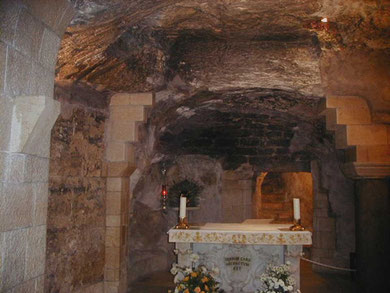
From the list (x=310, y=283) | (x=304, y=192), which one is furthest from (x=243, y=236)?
(x=304, y=192)

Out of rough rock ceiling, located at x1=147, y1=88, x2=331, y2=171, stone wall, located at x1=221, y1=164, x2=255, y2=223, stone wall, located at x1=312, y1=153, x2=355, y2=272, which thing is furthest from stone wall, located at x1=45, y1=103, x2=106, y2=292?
stone wall, located at x1=312, y1=153, x2=355, y2=272

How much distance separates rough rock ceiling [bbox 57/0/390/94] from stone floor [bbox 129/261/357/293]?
3309 millimetres

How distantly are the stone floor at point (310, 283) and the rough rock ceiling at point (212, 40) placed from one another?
3.31m

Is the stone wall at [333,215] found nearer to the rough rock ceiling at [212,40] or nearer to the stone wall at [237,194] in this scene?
the stone wall at [237,194]

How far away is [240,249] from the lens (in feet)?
15.7

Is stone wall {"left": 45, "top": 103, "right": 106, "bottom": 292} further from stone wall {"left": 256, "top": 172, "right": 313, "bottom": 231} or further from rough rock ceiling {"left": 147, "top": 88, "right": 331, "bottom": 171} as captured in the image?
stone wall {"left": 256, "top": 172, "right": 313, "bottom": 231}

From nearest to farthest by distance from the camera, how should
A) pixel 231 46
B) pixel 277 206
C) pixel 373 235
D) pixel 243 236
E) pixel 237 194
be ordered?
pixel 243 236, pixel 231 46, pixel 373 235, pixel 237 194, pixel 277 206

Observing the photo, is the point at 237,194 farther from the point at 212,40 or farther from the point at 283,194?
the point at 283,194

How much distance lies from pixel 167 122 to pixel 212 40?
2481mm

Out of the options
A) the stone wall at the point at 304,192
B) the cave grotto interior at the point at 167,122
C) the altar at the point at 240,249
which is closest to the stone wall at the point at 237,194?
the cave grotto interior at the point at 167,122

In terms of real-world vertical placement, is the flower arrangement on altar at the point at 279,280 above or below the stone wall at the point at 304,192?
below

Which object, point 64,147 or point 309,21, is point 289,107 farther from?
point 64,147

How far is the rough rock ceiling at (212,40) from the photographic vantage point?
353 cm

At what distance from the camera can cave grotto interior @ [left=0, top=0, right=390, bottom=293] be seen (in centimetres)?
214
